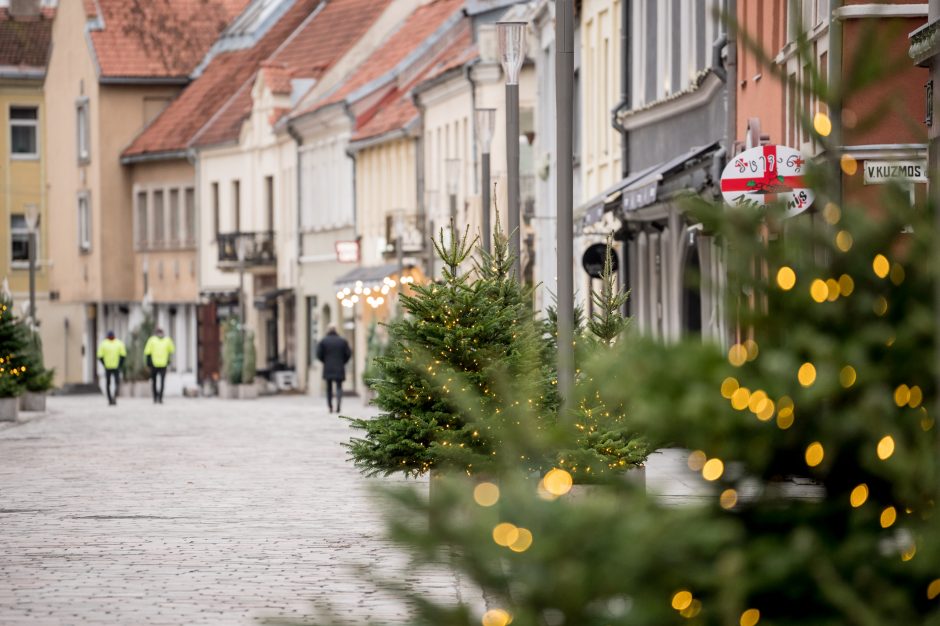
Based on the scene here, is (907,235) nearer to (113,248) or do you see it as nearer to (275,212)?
(275,212)

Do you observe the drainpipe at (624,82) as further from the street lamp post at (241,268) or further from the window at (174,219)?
the window at (174,219)

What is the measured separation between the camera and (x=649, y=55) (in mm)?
35125

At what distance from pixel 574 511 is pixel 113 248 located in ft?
260

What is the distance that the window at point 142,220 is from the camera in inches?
3223

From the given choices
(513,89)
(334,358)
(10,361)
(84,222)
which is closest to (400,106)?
(334,358)

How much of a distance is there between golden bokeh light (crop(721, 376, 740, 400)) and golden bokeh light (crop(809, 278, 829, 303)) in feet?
0.87

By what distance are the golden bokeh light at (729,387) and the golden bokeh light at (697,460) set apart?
0.40ft

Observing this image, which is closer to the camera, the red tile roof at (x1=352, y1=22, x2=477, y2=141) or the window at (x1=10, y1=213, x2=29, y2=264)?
the red tile roof at (x1=352, y1=22, x2=477, y2=141)

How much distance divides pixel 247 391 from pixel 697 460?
59.7 meters

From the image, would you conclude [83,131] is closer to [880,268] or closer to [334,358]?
[334,358]

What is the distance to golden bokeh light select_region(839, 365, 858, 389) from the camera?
4.20m

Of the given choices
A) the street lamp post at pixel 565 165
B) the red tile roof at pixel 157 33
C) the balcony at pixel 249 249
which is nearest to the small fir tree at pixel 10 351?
the street lamp post at pixel 565 165

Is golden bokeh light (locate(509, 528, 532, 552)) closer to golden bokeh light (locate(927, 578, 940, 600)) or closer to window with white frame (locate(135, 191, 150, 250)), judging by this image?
golden bokeh light (locate(927, 578, 940, 600))

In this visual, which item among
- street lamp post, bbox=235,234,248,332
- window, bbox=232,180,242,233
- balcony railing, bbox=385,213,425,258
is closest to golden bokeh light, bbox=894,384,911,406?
balcony railing, bbox=385,213,425,258
